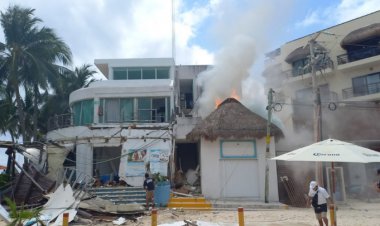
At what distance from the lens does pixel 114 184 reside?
63.2 feet

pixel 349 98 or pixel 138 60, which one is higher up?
pixel 138 60

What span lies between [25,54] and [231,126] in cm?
1704

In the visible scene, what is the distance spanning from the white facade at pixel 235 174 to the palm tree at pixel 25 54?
15.0 meters

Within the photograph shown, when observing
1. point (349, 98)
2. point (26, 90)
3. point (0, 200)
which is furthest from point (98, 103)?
point (349, 98)

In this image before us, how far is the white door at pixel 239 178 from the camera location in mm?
18938

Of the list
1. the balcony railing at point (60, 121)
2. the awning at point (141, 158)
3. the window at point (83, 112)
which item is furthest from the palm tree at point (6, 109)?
the awning at point (141, 158)

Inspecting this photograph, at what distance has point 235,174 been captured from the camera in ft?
62.7

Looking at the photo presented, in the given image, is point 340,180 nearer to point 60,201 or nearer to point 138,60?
point 60,201

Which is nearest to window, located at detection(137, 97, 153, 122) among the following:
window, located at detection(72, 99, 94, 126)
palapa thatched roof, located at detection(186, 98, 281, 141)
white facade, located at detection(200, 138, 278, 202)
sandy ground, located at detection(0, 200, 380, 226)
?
window, located at detection(72, 99, 94, 126)

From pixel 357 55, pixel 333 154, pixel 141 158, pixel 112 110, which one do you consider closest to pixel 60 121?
pixel 112 110

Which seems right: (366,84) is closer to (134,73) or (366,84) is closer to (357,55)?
(357,55)

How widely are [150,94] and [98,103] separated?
3.27 metres

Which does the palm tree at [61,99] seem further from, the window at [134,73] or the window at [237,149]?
the window at [237,149]

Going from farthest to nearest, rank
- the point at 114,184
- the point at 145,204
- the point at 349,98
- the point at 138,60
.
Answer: the point at 349,98
the point at 138,60
the point at 114,184
the point at 145,204
